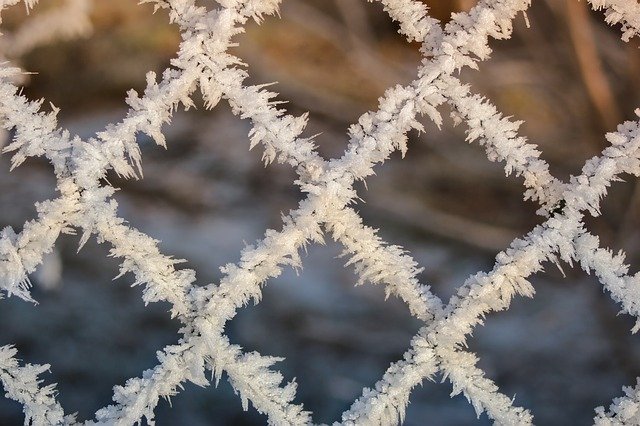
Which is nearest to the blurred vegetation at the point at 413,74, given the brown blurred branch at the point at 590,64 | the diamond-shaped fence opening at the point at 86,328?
the brown blurred branch at the point at 590,64

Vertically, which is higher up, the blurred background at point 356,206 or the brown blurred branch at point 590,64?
the brown blurred branch at point 590,64

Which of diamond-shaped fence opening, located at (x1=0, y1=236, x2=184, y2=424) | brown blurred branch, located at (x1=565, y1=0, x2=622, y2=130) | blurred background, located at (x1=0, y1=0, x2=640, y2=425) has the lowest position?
diamond-shaped fence opening, located at (x1=0, y1=236, x2=184, y2=424)

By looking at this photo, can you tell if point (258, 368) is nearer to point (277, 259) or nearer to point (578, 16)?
point (277, 259)

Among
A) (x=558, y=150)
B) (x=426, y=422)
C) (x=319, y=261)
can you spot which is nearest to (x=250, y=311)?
(x=319, y=261)

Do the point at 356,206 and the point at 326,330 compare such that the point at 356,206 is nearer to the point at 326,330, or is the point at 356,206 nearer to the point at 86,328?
the point at 326,330

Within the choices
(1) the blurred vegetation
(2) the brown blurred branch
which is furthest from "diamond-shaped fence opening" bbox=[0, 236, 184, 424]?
(2) the brown blurred branch

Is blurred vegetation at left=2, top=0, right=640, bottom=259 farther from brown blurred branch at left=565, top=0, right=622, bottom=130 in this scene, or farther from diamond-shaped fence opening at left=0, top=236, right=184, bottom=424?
diamond-shaped fence opening at left=0, top=236, right=184, bottom=424

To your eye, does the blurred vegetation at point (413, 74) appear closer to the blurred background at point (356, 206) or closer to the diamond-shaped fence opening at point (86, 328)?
the blurred background at point (356, 206)

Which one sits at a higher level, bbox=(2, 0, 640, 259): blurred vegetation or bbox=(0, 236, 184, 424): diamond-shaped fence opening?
bbox=(2, 0, 640, 259): blurred vegetation

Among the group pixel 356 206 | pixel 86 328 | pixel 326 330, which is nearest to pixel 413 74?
pixel 356 206
